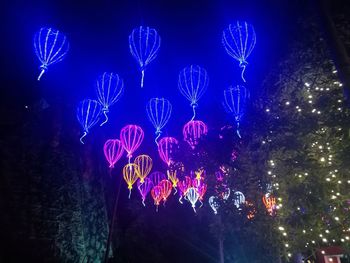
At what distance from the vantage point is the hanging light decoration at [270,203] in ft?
58.0

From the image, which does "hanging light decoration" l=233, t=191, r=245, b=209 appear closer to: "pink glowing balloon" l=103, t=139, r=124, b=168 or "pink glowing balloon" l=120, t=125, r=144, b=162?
"pink glowing balloon" l=120, t=125, r=144, b=162

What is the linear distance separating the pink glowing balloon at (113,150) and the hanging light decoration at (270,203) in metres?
8.79

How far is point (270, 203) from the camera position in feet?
61.0

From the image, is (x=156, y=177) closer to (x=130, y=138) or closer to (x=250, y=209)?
(x=250, y=209)

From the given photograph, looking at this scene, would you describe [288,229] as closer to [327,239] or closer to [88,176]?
[327,239]

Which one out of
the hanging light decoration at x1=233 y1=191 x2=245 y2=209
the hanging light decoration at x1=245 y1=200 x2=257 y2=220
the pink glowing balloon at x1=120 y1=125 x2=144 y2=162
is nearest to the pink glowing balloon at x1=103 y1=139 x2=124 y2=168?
the pink glowing balloon at x1=120 y1=125 x2=144 y2=162

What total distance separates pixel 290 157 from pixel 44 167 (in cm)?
1347

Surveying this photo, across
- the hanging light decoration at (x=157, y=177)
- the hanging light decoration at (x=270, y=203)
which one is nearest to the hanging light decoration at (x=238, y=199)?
the hanging light decoration at (x=270, y=203)

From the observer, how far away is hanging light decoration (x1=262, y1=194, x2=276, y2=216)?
1767 cm

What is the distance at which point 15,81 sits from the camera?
1820 centimetres

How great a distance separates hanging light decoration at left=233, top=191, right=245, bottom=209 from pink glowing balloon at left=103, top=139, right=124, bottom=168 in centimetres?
710

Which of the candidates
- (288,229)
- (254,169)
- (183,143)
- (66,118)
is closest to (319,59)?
(183,143)

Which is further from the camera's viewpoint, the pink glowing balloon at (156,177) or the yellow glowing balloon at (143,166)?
the pink glowing balloon at (156,177)

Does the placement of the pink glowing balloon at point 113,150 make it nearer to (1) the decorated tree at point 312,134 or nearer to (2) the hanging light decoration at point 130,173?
(2) the hanging light decoration at point 130,173
